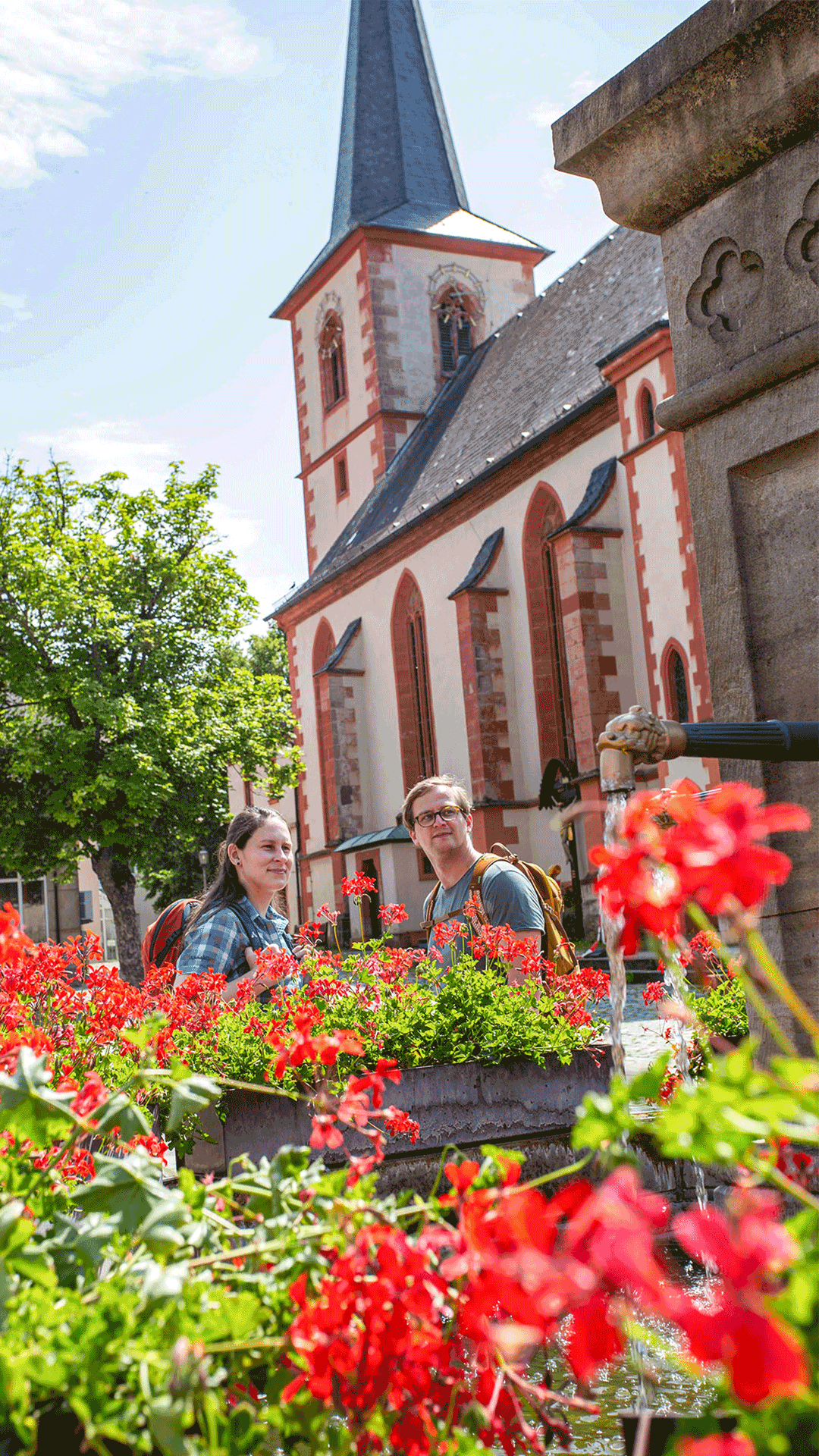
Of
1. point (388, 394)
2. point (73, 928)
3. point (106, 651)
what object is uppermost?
point (388, 394)

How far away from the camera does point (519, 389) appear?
2681cm

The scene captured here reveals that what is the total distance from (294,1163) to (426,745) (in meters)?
26.8

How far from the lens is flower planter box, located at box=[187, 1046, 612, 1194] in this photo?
2949 mm

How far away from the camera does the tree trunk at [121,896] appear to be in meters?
24.3

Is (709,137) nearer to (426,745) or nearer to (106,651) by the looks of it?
(106,651)

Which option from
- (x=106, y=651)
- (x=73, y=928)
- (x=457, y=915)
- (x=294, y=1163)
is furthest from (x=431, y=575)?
(x=294, y=1163)

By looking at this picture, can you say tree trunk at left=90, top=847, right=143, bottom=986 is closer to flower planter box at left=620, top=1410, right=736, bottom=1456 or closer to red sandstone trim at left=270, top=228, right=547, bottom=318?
red sandstone trim at left=270, top=228, right=547, bottom=318

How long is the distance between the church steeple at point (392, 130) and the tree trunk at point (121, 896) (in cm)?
1874

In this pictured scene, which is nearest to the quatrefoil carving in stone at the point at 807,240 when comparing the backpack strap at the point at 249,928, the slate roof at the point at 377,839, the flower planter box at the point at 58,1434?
the flower planter box at the point at 58,1434

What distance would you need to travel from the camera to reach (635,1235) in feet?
2.41

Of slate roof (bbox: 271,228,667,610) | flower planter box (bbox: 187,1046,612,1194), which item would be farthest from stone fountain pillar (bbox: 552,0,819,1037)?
slate roof (bbox: 271,228,667,610)

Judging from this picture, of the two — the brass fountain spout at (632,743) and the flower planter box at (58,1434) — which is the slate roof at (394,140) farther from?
the flower planter box at (58,1434)

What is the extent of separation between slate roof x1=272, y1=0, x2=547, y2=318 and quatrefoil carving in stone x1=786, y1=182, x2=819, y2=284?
33127 mm

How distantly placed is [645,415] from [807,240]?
18152 millimetres
